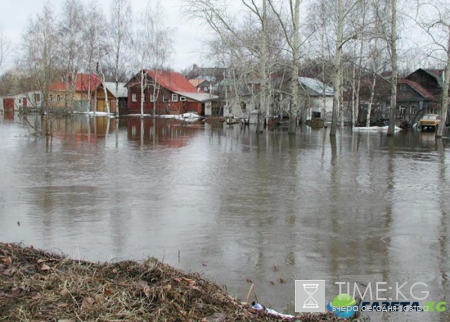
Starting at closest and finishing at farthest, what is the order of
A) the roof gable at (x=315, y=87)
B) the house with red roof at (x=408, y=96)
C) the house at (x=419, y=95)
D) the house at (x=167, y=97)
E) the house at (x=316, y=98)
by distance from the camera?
the house with red roof at (x=408, y=96), the house at (x=419, y=95), the roof gable at (x=315, y=87), the house at (x=316, y=98), the house at (x=167, y=97)

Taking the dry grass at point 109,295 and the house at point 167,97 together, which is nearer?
the dry grass at point 109,295

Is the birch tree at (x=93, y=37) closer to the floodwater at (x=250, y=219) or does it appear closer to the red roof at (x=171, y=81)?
the red roof at (x=171, y=81)

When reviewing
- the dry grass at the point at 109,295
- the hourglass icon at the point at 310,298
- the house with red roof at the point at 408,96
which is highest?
the house with red roof at the point at 408,96

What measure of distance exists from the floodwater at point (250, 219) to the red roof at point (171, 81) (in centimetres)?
4906

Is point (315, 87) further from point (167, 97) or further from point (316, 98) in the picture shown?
point (167, 97)

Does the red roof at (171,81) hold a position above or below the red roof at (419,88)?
above

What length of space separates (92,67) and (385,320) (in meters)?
57.0

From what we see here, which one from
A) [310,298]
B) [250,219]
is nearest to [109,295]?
[310,298]

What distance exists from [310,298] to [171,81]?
64292 millimetres

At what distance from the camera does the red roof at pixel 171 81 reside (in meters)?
61.1

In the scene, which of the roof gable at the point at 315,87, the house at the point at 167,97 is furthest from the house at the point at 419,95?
the house at the point at 167,97

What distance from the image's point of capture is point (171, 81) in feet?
218

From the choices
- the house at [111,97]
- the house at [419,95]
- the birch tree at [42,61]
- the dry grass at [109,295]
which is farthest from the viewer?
the house at [111,97]

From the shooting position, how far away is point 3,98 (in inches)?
2980
